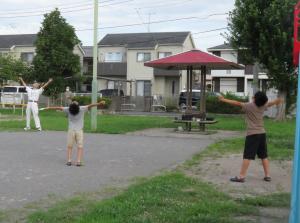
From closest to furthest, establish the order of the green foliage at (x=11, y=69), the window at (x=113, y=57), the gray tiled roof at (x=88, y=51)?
the green foliage at (x=11, y=69) → the window at (x=113, y=57) → the gray tiled roof at (x=88, y=51)

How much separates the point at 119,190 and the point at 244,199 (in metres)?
1.89

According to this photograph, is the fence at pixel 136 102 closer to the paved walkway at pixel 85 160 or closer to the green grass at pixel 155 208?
the paved walkway at pixel 85 160

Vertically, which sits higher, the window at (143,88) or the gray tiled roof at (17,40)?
the gray tiled roof at (17,40)

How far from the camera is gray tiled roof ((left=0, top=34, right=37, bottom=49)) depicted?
58.5 m

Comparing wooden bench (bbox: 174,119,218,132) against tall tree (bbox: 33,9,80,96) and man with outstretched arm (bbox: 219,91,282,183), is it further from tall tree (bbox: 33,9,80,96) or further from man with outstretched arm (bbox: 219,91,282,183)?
tall tree (bbox: 33,9,80,96)

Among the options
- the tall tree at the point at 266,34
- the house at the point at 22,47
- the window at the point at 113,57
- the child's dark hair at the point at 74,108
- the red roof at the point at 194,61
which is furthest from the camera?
Result: the house at the point at 22,47

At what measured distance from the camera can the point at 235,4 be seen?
23.9 meters

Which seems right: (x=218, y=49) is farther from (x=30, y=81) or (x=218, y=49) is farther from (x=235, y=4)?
(x=235, y=4)

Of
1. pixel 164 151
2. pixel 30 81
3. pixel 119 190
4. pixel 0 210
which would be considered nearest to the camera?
pixel 0 210

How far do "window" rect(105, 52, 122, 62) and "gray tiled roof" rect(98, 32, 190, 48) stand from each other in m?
1.05

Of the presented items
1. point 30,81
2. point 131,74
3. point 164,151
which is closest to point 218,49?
point 131,74

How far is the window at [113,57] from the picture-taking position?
55.5 metres

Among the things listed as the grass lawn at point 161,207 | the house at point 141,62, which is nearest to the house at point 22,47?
the house at point 141,62

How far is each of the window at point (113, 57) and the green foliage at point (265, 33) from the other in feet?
105
